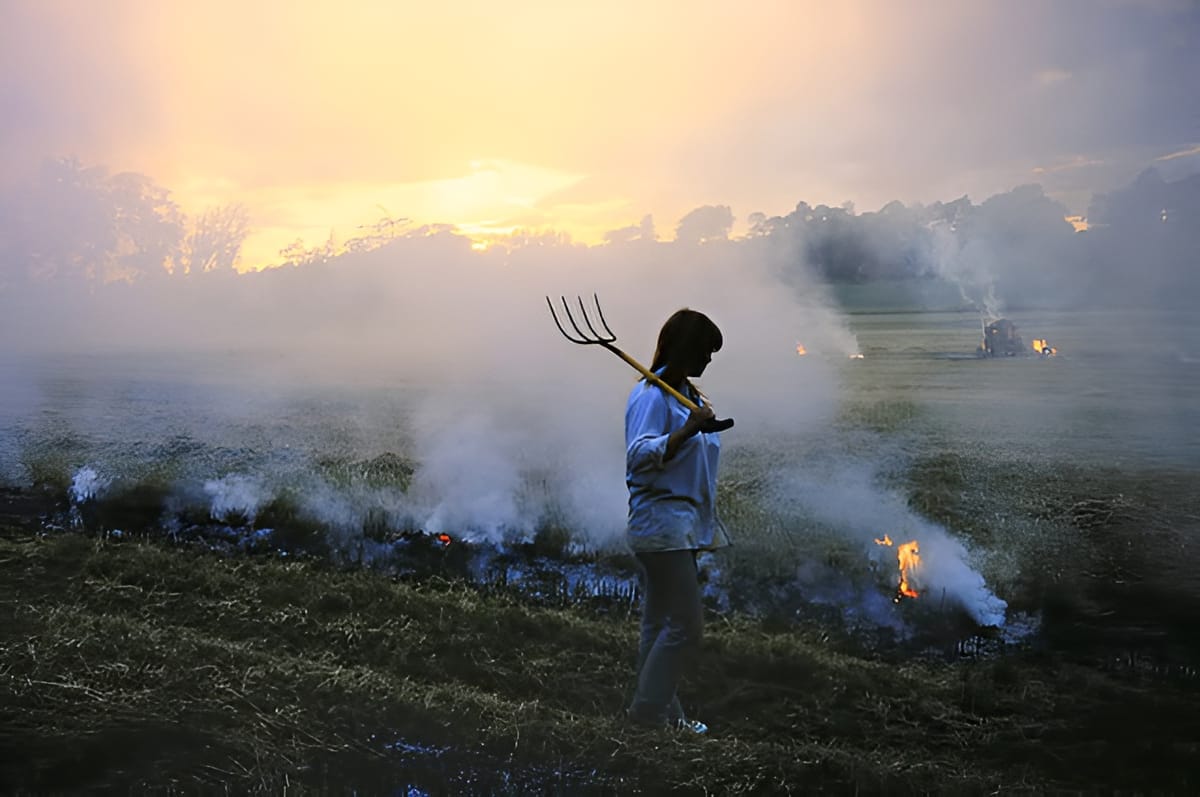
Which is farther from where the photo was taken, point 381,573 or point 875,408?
point 875,408

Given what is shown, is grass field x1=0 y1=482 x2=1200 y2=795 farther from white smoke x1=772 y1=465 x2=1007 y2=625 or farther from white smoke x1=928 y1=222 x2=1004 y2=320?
white smoke x1=928 y1=222 x2=1004 y2=320

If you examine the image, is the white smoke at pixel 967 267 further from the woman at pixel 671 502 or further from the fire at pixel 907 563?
the woman at pixel 671 502

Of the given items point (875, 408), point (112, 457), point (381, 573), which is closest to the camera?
point (381, 573)

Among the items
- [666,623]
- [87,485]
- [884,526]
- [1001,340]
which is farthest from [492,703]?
[87,485]

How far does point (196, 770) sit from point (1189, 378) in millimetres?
6812

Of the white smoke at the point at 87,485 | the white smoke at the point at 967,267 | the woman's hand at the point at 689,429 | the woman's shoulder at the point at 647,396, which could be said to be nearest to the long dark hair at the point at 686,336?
the woman's shoulder at the point at 647,396

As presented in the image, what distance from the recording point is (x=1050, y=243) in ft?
24.3

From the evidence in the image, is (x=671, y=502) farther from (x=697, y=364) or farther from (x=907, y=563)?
(x=907, y=563)

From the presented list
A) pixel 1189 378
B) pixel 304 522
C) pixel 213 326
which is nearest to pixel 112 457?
pixel 213 326

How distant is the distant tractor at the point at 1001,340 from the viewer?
7609mm

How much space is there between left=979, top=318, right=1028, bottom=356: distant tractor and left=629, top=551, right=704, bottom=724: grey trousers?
5021mm

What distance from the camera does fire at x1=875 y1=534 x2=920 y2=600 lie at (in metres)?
6.09

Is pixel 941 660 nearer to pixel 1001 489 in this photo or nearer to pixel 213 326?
pixel 1001 489

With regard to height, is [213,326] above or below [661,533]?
above
